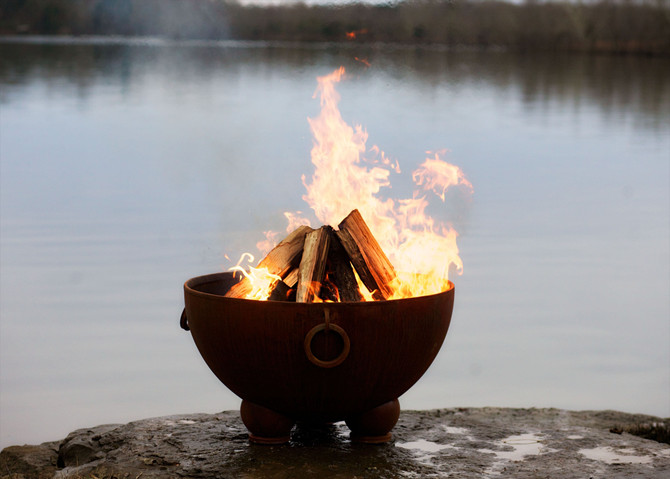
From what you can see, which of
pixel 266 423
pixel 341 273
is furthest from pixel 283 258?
pixel 266 423

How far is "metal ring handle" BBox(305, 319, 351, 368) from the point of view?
9.93 ft

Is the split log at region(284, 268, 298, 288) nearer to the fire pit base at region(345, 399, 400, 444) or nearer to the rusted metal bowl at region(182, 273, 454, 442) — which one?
the rusted metal bowl at region(182, 273, 454, 442)

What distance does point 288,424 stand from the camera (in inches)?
131

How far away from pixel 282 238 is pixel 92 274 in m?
2.86

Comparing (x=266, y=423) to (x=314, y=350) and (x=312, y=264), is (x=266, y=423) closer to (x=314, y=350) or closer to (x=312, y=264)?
(x=314, y=350)

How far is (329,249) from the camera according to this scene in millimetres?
3402

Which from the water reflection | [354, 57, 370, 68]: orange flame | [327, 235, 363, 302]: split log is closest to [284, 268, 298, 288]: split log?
[327, 235, 363, 302]: split log

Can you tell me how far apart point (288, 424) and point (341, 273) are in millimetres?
580

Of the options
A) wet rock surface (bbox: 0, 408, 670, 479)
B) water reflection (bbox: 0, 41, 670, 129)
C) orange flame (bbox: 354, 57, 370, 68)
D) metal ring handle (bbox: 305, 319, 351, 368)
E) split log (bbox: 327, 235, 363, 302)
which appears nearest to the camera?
metal ring handle (bbox: 305, 319, 351, 368)

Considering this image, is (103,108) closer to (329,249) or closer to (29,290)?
(29,290)

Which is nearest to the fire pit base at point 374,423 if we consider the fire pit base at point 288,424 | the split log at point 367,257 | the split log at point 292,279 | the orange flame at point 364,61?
the fire pit base at point 288,424


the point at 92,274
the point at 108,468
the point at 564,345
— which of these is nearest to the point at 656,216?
the point at 564,345

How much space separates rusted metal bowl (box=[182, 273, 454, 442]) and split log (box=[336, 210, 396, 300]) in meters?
0.23

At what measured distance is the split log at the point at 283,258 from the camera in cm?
336
